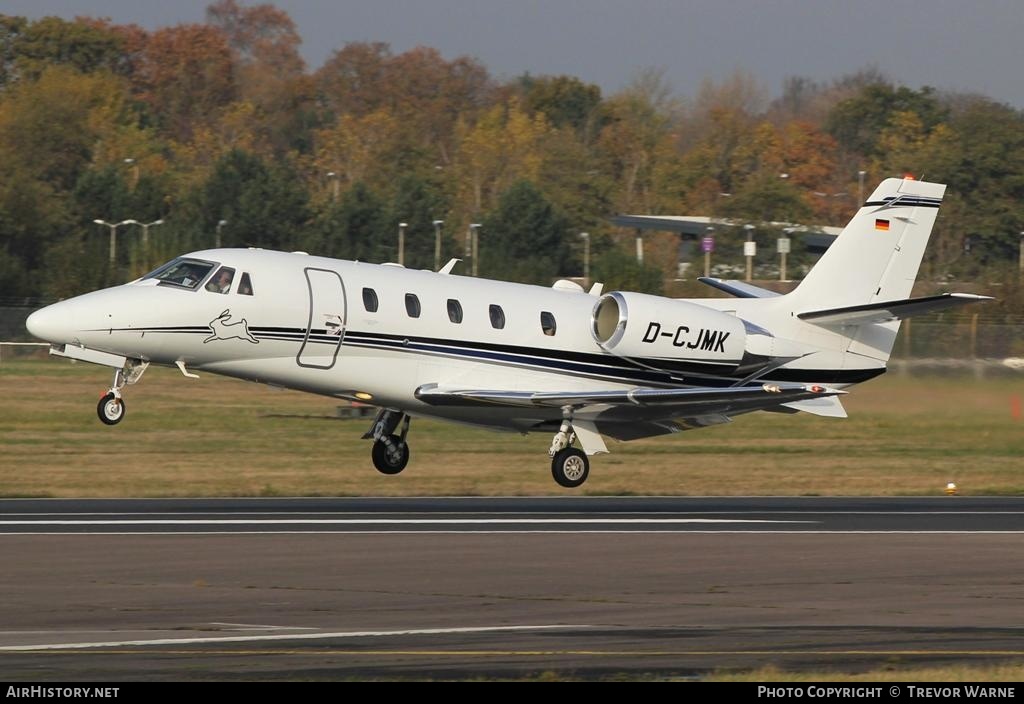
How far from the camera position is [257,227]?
8444 centimetres

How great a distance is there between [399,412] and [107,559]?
29.1 ft

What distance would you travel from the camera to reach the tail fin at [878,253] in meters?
27.9

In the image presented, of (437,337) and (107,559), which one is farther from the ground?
(437,337)

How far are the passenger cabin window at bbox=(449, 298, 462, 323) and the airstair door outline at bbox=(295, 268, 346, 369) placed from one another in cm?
174

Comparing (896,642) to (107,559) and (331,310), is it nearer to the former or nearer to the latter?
(107,559)

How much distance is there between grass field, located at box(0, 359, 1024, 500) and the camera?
2752 centimetres

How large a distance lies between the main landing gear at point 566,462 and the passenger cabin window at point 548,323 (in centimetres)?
152

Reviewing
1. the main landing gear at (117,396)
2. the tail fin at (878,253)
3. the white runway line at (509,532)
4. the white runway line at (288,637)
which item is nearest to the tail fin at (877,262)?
the tail fin at (878,253)

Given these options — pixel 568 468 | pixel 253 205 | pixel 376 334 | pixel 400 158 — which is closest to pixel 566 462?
pixel 568 468

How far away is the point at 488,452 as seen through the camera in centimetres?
3303

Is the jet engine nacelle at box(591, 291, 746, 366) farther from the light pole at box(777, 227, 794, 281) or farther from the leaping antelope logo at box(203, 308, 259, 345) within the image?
the light pole at box(777, 227, 794, 281)

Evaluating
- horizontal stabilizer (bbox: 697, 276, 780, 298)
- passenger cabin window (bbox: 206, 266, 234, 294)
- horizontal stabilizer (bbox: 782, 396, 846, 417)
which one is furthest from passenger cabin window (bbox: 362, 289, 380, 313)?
horizontal stabilizer (bbox: 782, 396, 846, 417)

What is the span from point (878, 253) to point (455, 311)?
7.80 m
